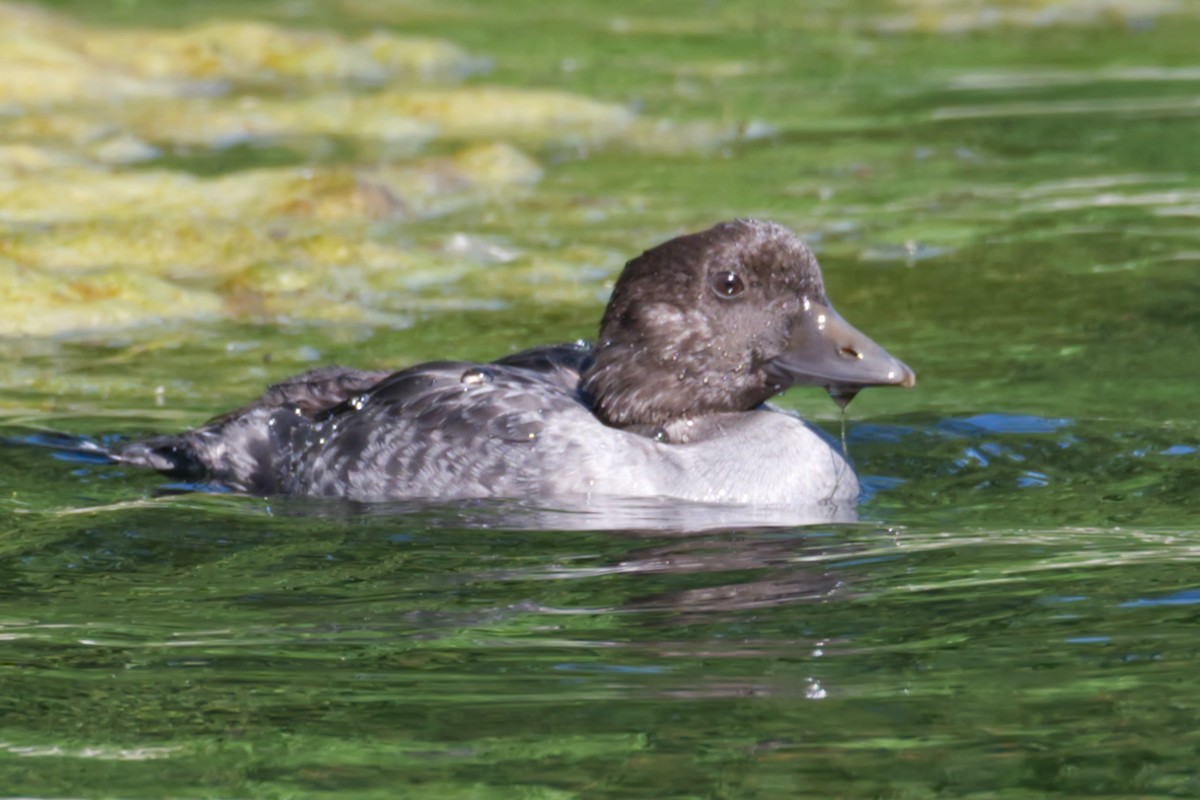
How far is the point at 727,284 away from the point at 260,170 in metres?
5.38

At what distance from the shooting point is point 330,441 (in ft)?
23.1

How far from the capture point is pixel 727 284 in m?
6.82

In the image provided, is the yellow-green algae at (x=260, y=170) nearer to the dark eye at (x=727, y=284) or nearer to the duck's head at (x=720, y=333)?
the duck's head at (x=720, y=333)

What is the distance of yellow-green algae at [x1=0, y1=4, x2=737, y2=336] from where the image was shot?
9.66m

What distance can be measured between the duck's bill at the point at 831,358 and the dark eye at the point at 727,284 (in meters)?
0.23

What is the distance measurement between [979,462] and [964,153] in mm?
5402

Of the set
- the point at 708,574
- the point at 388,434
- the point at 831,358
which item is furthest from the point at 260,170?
the point at 708,574

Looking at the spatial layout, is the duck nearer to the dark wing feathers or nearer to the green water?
the dark wing feathers

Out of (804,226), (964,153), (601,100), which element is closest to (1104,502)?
(804,226)

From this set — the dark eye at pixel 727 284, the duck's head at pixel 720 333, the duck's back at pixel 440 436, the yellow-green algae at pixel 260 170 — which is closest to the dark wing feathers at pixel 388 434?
the duck's back at pixel 440 436

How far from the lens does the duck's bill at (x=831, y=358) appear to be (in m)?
6.62

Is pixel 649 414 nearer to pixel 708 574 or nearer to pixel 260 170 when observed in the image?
pixel 708 574

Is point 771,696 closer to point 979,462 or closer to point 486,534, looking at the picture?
point 486,534

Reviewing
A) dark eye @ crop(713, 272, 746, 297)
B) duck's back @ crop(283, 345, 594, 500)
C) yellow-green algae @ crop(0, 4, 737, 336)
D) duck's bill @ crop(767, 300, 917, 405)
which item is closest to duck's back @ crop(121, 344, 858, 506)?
duck's back @ crop(283, 345, 594, 500)
